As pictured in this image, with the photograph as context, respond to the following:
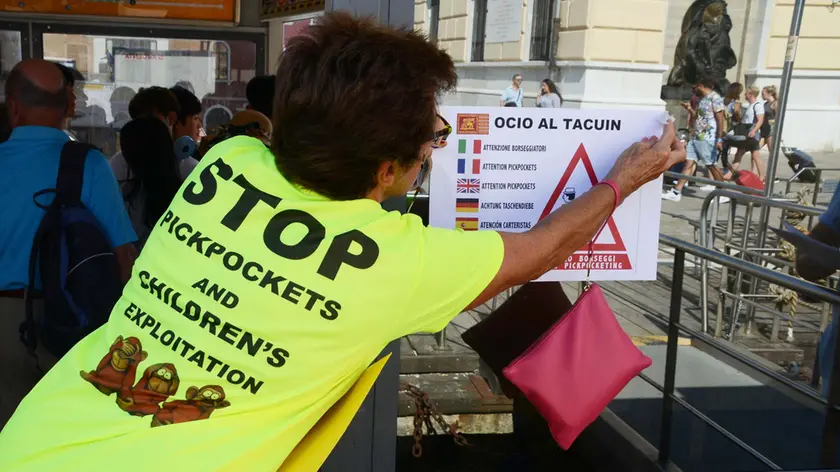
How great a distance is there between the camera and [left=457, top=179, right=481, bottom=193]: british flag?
2.40 m

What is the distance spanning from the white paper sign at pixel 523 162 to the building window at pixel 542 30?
14878 mm

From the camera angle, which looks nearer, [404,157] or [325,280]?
[325,280]

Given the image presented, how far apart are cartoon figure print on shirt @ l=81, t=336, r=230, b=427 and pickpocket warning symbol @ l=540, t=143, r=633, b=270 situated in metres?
1.34

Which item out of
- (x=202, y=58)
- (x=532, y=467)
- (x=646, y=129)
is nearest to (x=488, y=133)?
(x=646, y=129)

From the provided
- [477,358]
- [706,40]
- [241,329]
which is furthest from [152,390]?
[706,40]

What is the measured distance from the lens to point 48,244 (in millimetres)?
2768

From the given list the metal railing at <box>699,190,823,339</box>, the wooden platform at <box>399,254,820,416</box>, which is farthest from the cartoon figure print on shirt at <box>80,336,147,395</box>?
the metal railing at <box>699,190,823,339</box>

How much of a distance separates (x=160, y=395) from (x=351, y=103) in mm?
608

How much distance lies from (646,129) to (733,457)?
2.22 meters

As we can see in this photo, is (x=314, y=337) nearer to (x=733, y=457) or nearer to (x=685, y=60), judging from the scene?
(x=733, y=457)

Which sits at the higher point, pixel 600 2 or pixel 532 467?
pixel 600 2

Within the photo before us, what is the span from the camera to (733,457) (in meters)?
3.88

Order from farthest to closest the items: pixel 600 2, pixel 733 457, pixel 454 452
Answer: pixel 600 2 < pixel 454 452 < pixel 733 457

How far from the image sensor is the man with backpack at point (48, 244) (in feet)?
9.09
